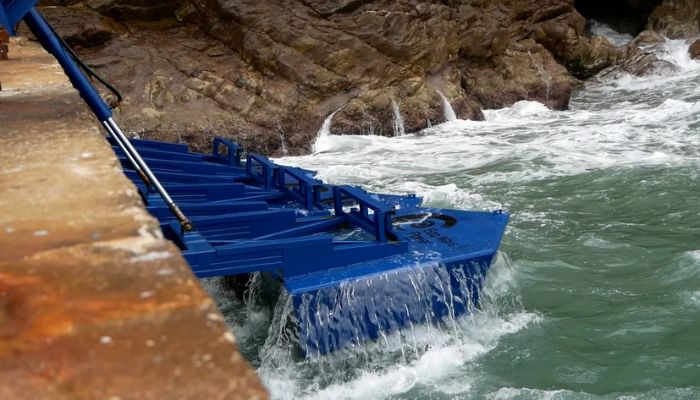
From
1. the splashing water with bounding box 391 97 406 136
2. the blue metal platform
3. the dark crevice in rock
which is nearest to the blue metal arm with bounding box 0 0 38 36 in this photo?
the blue metal platform

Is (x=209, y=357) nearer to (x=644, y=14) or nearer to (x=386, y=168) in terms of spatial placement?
(x=386, y=168)

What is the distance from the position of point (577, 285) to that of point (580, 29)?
1542 centimetres

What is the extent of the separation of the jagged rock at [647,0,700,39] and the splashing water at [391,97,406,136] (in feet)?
40.6

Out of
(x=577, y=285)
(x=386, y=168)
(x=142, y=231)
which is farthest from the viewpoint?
(x=386, y=168)

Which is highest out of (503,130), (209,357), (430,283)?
(209,357)

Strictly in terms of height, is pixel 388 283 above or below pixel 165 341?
below

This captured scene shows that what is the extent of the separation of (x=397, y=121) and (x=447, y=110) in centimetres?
144

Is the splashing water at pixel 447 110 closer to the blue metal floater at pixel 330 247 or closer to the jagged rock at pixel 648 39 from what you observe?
the blue metal floater at pixel 330 247

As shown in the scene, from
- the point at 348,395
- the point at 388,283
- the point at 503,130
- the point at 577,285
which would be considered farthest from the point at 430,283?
the point at 503,130

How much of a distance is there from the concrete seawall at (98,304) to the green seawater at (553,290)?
2.55 meters

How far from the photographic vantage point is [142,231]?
5.91 ft

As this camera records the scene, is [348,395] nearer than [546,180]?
Yes

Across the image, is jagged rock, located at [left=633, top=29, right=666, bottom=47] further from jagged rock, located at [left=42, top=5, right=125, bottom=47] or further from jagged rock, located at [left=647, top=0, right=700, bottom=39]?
jagged rock, located at [left=42, top=5, right=125, bottom=47]

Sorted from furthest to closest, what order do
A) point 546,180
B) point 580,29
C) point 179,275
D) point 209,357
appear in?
point 580,29, point 546,180, point 179,275, point 209,357
